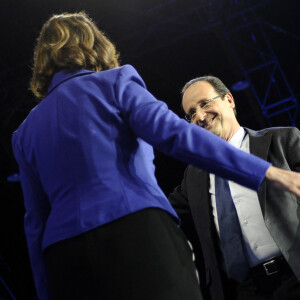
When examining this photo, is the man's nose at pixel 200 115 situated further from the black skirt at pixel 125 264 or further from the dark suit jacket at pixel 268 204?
the black skirt at pixel 125 264

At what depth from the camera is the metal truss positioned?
6.35 m

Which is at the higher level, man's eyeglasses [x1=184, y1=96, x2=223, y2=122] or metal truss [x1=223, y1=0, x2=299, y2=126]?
man's eyeglasses [x1=184, y1=96, x2=223, y2=122]

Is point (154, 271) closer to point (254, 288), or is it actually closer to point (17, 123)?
point (254, 288)

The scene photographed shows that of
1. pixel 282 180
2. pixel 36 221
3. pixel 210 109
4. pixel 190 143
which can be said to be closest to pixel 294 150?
pixel 210 109

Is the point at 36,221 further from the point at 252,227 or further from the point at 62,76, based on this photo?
the point at 252,227

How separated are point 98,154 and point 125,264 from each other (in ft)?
0.97

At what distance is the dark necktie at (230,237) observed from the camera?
189 cm

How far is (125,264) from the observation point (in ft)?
3.18

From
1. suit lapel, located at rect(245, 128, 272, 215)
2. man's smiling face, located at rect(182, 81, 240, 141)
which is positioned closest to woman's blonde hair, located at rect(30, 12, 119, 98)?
suit lapel, located at rect(245, 128, 272, 215)

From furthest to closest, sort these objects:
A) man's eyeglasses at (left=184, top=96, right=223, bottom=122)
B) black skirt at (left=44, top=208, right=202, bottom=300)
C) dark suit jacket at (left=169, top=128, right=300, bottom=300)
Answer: man's eyeglasses at (left=184, top=96, right=223, bottom=122)
dark suit jacket at (left=169, top=128, right=300, bottom=300)
black skirt at (left=44, top=208, right=202, bottom=300)

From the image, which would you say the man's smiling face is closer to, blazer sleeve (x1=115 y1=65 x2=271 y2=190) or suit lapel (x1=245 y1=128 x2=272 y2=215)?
suit lapel (x1=245 y1=128 x2=272 y2=215)

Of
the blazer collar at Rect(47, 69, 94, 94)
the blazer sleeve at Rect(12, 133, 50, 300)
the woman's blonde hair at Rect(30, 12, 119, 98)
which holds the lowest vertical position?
the blazer sleeve at Rect(12, 133, 50, 300)

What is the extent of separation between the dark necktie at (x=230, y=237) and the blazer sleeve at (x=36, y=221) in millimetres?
1020

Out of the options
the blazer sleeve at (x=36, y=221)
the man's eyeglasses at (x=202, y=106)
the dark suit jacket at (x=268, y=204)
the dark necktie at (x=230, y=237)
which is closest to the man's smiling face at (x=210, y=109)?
the man's eyeglasses at (x=202, y=106)
